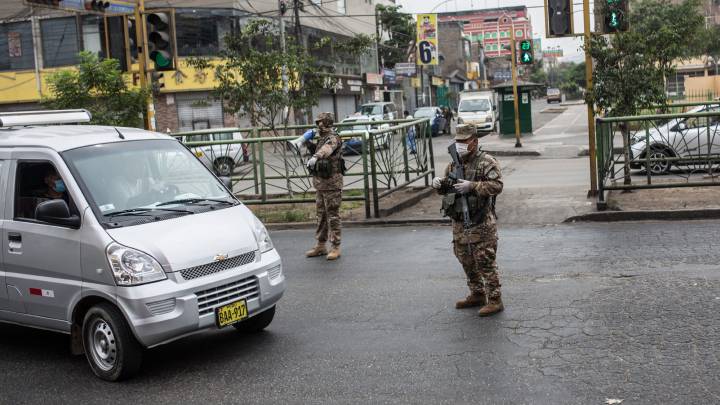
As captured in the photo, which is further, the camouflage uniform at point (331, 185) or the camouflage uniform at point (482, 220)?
the camouflage uniform at point (331, 185)

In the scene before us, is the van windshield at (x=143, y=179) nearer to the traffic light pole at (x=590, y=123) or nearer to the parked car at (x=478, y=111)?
the traffic light pole at (x=590, y=123)

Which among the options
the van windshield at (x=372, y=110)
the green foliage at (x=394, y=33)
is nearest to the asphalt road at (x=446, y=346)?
the van windshield at (x=372, y=110)

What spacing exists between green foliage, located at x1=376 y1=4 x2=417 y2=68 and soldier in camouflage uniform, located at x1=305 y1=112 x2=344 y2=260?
173 ft

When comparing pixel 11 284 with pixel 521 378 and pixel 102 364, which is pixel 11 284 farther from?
pixel 521 378

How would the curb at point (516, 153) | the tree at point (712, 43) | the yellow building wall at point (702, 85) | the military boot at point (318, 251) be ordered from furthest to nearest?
the yellow building wall at point (702, 85) → the tree at point (712, 43) → the curb at point (516, 153) → the military boot at point (318, 251)

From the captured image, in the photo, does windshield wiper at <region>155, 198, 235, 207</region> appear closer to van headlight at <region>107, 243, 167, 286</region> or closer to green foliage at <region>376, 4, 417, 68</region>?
van headlight at <region>107, 243, 167, 286</region>

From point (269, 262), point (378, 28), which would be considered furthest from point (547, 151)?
point (378, 28)

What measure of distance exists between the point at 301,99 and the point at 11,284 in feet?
42.1

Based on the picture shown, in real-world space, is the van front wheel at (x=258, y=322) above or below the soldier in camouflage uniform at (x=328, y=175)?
below

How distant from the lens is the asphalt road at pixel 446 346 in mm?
5504

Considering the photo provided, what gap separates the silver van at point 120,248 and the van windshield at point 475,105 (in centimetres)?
3491

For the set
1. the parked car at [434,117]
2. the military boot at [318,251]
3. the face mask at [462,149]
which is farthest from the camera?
the parked car at [434,117]

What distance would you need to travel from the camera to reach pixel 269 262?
22.0ft

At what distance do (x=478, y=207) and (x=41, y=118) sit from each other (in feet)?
14.0
